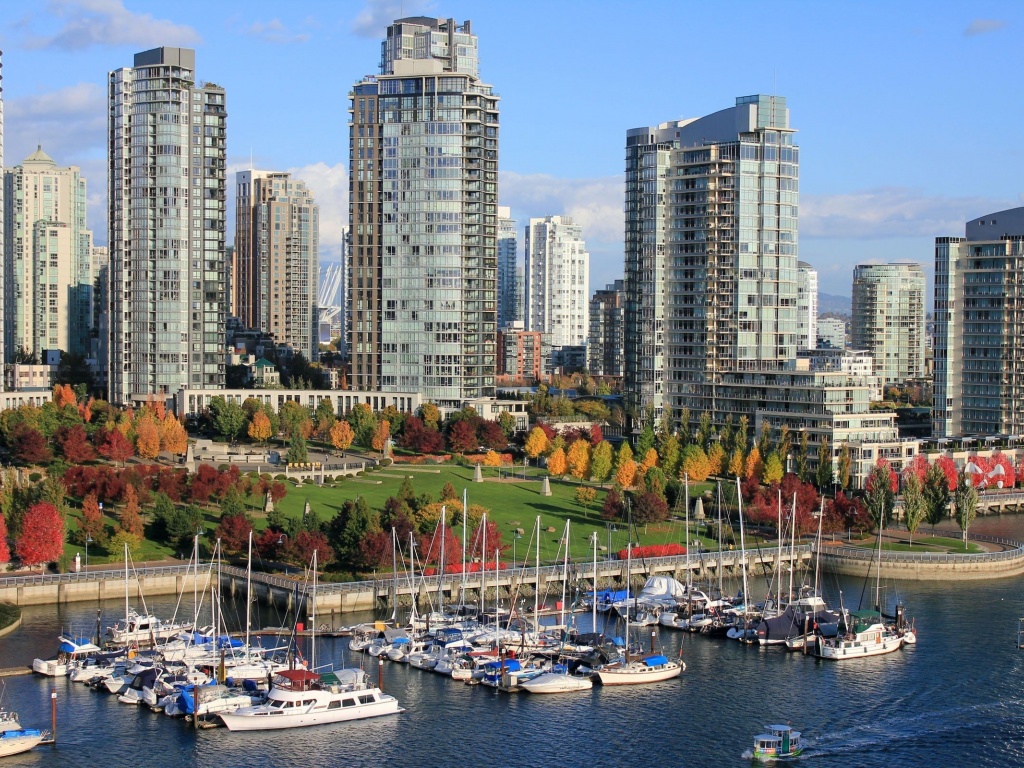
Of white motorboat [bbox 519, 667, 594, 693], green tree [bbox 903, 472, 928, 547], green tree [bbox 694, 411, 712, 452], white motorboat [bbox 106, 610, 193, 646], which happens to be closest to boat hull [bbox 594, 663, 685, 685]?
white motorboat [bbox 519, 667, 594, 693]

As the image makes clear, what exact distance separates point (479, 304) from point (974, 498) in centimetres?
6439

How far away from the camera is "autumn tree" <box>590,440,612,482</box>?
126m

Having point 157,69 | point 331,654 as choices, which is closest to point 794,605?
point 331,654

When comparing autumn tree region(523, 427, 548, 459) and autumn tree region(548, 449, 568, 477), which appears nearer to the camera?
autumn tree region(548, 449, 568, 477)

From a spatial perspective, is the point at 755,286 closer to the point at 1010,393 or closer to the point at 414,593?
the point at 1010,393

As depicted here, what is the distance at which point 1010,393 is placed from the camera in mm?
154500

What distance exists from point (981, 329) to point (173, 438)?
8318 centimetres

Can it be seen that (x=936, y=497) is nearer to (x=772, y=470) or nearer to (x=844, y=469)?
(x=844, y=469)

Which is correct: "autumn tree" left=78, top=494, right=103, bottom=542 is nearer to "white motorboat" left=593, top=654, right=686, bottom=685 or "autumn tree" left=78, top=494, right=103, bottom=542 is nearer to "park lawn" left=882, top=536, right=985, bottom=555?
"white motorboat" left=593, top=654, right=686, bottom=685

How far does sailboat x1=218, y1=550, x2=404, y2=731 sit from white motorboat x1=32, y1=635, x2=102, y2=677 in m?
10.8

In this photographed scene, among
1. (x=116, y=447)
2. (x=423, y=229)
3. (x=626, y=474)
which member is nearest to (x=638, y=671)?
(x=626, y=474)

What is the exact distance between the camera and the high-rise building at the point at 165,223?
6304 inches

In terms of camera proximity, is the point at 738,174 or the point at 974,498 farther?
the point at 738,174

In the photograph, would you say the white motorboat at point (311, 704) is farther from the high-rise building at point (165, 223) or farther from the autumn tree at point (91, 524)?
the high-rise building at point (165, 223)
